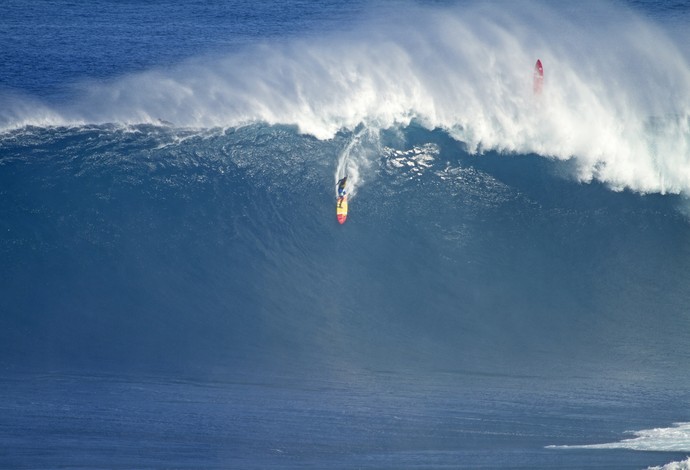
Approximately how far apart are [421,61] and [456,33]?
2.11 metres

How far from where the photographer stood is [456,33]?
26781mm

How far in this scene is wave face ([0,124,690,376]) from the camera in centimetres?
1886

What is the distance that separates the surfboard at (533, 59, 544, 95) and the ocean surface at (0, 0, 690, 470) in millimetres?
178

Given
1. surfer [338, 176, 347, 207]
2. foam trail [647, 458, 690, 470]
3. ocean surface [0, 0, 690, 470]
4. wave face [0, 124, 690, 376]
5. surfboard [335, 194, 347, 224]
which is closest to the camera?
foam trail [647, 458, 690, 470]

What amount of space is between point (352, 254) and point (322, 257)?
584 millimetres

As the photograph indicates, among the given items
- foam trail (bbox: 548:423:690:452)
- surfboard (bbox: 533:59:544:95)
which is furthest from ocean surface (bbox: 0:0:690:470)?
surfboard (bbox: 533:59:544:95)

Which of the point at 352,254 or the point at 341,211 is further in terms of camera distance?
the point at 341,211

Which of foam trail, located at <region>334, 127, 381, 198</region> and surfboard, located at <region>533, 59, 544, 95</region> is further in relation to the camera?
surfboard, located at <region>533, 59, 544, 95</region>

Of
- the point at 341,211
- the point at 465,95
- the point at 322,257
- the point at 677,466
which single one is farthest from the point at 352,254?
the point at 677,466

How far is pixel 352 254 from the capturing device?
20.9 meters

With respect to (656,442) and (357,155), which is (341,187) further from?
(656,442)

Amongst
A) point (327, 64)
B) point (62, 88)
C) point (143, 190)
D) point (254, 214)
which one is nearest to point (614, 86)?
point (327, 64)

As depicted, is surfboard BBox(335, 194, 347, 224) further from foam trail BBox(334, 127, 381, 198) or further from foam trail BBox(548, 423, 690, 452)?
foam trail BBox(548, 423, 690, 452)

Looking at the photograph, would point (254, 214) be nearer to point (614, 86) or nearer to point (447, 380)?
point (447, 380)
